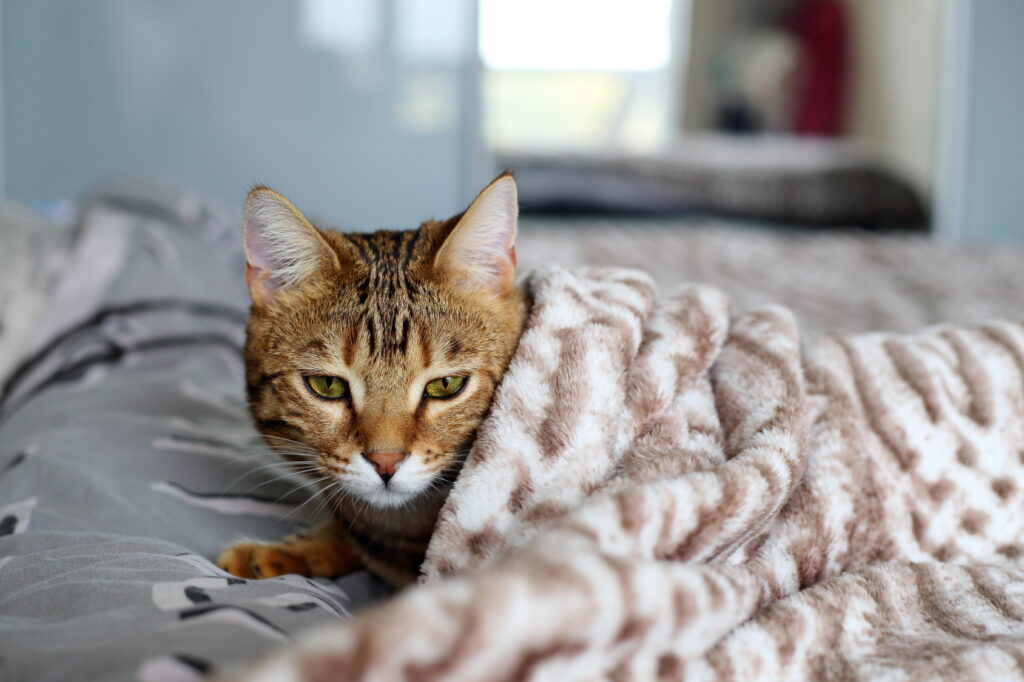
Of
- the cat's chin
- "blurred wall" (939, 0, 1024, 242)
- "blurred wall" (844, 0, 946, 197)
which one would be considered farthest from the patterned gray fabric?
"blurred wall" (844, 0, 946, 197)

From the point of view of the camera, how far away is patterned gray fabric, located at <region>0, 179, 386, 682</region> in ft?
1.99

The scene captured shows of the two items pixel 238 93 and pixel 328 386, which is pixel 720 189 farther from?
pixel 328 386

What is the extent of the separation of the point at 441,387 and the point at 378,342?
9 cm

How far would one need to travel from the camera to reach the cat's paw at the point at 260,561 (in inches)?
35.7

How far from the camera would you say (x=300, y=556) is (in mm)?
958

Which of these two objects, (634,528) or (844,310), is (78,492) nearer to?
(634,528)

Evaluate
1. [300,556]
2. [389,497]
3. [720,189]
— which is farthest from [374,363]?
[720,189]

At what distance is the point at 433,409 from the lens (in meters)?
0.89

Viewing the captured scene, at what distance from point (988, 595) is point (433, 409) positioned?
0.59m

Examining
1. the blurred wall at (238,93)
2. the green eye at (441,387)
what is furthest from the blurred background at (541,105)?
the green eye at (441,387)

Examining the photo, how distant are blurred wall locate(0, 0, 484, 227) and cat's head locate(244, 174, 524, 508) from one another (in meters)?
1.94

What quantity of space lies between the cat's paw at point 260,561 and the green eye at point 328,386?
19 centimetres

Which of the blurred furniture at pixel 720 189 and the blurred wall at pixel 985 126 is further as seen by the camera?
the blurred wall at pixel 985 126

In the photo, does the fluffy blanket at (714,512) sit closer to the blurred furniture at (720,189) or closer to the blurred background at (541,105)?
the blurred background at (541,105)
